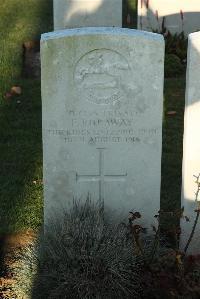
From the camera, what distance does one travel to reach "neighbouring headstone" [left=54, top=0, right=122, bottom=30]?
1032 centimetres

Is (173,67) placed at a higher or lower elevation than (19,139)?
higher

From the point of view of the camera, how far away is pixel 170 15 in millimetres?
11125

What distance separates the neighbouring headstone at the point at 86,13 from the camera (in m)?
10.3

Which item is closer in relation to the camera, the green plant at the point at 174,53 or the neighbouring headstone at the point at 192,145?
the neighbouring headstone at the point at 192,145

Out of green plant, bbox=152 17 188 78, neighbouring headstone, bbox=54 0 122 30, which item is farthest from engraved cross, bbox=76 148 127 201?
neighbouring headstone, bbox=54 0 122 30

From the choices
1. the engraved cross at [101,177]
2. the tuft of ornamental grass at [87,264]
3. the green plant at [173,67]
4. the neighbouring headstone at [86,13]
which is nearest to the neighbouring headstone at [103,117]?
the engraved cross at [101,177]

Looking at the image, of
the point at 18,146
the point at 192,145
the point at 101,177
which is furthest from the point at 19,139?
the point at 192,145

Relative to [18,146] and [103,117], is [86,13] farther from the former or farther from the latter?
[103,117]

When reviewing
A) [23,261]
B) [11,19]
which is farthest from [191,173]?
[11,19]

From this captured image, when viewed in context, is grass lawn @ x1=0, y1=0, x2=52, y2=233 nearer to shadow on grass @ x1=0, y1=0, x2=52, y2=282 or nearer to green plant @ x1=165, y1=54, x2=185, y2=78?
shadow on grass @ x1=0, y1=0, x2=52, y2=282

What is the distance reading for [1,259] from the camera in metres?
5.18

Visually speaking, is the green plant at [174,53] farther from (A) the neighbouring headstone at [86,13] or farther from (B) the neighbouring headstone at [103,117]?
(B) the neighbouring headstone at [103,117]

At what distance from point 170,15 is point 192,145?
6678 millimetres

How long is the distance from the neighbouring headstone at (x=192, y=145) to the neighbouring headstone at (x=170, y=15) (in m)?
6.41
